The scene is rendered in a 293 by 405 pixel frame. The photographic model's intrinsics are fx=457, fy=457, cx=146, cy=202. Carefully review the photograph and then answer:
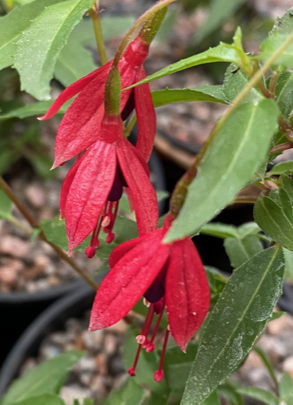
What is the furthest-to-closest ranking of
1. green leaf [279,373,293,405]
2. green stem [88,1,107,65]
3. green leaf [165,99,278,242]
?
green leaf [279,373,293,405] → green stem [88,1,107,65] → green leaf [165,99,278,242]

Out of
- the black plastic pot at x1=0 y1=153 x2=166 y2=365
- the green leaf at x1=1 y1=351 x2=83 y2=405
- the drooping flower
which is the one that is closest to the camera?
the drooping flower

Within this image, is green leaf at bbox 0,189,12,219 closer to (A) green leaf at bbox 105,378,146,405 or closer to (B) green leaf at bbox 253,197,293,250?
(A) green leaf at bbox 105,378,146,405

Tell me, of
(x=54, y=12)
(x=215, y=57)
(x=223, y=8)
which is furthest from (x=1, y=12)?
(x=215, y=57)

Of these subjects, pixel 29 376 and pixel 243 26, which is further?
pixel 243 26

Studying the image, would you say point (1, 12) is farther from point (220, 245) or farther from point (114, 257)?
point (114, 257)

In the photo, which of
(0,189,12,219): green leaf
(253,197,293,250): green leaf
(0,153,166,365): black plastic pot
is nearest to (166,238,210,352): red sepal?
(253,197,293,250): green leaf

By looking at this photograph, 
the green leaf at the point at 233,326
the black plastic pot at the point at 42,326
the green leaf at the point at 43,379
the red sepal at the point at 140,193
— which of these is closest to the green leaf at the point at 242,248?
the green leaf at the point at 233,326

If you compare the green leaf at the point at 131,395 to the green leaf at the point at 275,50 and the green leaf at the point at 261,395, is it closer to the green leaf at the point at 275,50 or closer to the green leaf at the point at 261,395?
the green leaf at the point at 261,395
